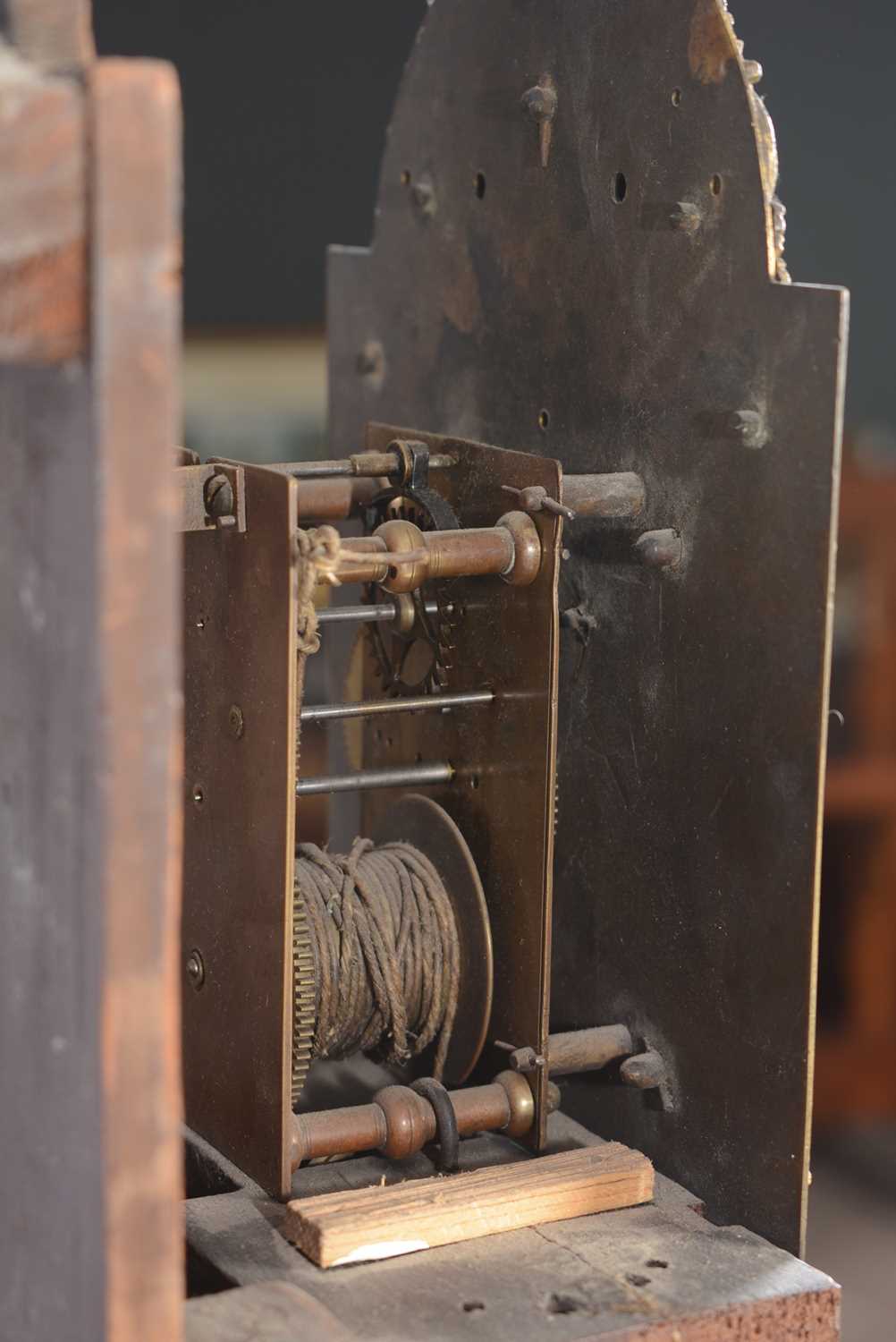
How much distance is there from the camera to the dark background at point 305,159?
3.10m

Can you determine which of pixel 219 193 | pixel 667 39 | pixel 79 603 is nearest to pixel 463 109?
pixel 667 39

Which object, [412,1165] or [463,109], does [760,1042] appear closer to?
[412,1165]

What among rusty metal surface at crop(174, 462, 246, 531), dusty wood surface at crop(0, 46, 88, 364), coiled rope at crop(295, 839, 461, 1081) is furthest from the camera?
coiled rope at crop(295, 839, 461, 1081)

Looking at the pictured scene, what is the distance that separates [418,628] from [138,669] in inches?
29.5

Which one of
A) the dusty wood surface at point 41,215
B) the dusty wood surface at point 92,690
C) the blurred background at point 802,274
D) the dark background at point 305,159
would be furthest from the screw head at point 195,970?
the dark background at point 305,159

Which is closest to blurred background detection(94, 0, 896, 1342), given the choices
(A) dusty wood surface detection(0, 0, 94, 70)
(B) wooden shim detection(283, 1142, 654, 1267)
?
(B) wooden shim detection(283, 1142, 654, 1267)

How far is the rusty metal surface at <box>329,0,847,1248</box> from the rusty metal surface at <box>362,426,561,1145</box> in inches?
3.6

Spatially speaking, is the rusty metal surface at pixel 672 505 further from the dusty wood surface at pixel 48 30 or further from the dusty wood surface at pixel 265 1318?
the dusty wood surface at pixel 48 30

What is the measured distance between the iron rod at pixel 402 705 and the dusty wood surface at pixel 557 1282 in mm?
394

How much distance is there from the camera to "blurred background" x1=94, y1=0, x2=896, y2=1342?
302 cm

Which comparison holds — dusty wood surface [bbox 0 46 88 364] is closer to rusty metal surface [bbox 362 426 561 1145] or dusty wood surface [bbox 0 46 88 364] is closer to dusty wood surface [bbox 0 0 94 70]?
dusty wood surface [bbox 0 0 94 70]

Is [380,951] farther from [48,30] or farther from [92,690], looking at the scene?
[48,30]

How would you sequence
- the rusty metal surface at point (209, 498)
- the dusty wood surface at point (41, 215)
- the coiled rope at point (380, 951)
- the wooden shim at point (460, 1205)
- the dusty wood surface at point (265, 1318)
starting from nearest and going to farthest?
the dusty wood surface at point (41, 215) → the dusty wood surface at point (265, 1318) → the wooden shim at point (460, 1205) → the rusty metal surface at point (209, 498) → the coiled rope at point (380, 951)

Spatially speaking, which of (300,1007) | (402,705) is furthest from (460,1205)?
(402,705)
